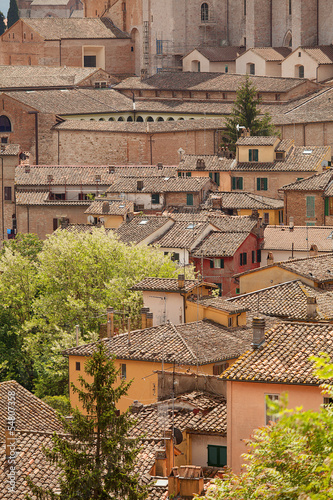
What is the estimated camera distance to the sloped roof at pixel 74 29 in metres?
85.6

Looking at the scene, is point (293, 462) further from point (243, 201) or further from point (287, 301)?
point (243, 201)

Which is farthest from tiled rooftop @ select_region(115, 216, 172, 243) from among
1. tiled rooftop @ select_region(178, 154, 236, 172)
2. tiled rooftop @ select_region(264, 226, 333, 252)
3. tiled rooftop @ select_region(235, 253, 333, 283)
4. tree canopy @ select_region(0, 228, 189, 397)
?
tiled rooftop @ select_region(235, 253, 333, 283)

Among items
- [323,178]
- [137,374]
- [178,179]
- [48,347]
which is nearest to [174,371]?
[137,374]

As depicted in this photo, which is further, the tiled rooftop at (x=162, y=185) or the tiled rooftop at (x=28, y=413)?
the tiled rooftop at (x=162, y=185)

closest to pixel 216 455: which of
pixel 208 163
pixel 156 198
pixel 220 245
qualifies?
pixel 220 245

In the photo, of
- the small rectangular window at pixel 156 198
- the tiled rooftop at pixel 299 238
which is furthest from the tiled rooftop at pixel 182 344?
the small rectangular window at pixel 156 198

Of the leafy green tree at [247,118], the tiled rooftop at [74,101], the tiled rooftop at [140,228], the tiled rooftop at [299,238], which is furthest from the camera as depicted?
the tiled rooftop at [74,101]

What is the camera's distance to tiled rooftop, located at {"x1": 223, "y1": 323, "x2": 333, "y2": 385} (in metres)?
17.9

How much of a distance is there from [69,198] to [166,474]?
1581 inches

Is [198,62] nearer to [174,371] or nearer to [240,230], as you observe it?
[240,230]

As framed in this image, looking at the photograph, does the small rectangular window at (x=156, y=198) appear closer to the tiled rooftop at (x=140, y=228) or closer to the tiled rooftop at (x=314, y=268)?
the tiled rooftop at (x=140, y=228)

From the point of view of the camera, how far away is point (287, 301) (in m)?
30.4

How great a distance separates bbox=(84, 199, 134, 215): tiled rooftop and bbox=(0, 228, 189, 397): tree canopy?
8288 mm

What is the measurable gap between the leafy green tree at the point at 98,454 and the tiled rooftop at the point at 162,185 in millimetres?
37719
